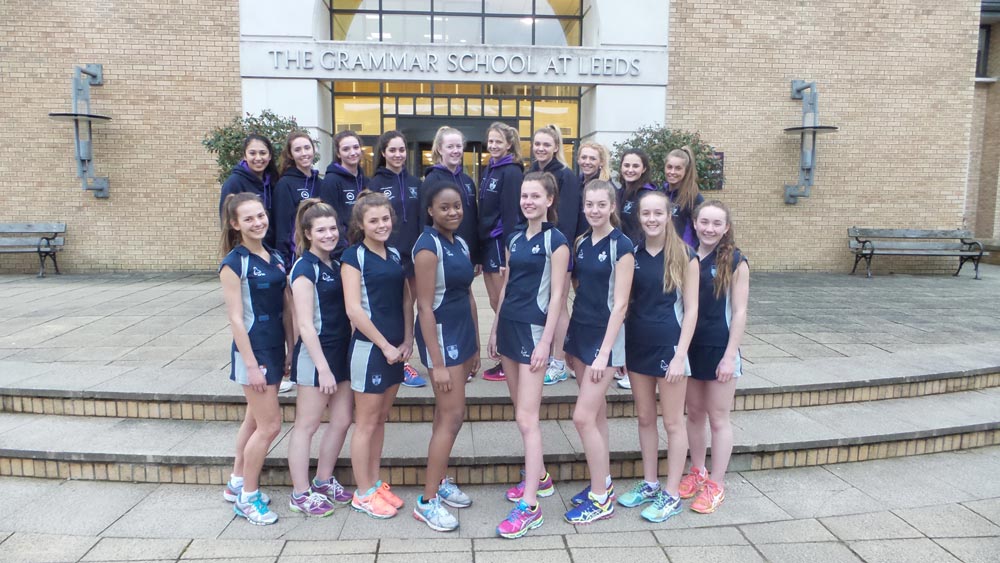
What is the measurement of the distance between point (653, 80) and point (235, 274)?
30.7 ft

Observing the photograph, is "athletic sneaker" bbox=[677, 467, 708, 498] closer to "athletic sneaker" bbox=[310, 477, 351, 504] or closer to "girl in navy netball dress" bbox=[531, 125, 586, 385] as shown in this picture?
"girl in navy netball dress" bbox=[531, 125, 586, 385]

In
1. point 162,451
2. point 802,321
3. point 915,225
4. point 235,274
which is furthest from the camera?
point 915,225

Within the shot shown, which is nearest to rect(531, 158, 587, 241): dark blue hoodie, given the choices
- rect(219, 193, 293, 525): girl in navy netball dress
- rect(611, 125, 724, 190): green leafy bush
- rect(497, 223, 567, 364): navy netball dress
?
rect(497, 223, 567, 364): navy netball dress

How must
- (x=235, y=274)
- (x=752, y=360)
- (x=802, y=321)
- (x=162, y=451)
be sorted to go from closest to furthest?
(x=235, y=274) < (x=162, y=451) < (x=752, y=360) < (x=802, y=321)

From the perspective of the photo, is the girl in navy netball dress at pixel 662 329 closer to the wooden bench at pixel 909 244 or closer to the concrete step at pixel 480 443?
the concrete step at pixel 480 443

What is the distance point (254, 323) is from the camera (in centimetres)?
319

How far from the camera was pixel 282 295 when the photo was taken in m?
3.30

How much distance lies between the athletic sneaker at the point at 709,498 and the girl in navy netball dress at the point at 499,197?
4.95 ft

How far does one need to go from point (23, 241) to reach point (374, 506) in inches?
404

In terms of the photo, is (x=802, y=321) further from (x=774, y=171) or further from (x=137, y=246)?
(x=137, y=246)

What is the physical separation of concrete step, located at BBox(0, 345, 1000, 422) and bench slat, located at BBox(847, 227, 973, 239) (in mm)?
6664

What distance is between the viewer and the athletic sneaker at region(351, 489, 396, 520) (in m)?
3.31

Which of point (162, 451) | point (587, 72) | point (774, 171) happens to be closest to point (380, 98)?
point (587, 72)

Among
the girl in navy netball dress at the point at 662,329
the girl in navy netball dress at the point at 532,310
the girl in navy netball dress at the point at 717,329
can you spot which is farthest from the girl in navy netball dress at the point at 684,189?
the girl in navy netball dress at the point at 532,310
